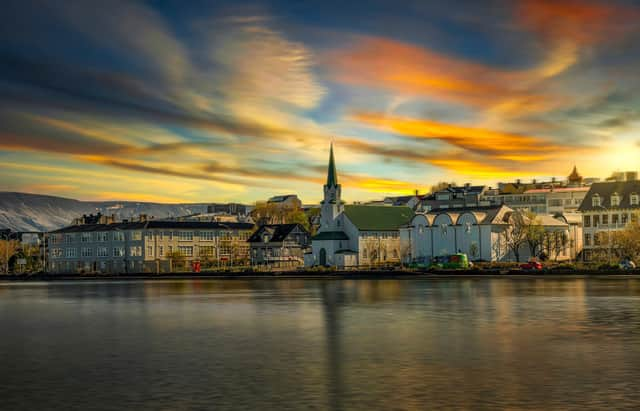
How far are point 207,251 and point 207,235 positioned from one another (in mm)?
5652

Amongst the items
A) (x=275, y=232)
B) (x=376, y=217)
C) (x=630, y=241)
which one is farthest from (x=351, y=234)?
(x=630, y=241)

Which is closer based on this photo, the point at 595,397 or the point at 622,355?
the point at 595,397

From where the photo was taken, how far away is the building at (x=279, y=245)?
187 meters

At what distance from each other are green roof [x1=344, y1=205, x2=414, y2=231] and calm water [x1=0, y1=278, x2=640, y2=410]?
130 metres

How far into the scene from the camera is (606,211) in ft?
476

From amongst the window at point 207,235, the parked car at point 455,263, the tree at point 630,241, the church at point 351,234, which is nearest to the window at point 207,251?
the window at point 207,235

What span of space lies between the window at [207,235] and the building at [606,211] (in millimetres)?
87844

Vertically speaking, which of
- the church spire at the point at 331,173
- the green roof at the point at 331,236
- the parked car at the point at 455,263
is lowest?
the parked car at the point at 455,263

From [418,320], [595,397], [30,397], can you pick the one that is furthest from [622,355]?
[30,397]

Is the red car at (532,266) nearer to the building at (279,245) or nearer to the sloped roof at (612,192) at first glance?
the sloped roof at (612,192)

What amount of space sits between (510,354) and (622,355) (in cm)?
373

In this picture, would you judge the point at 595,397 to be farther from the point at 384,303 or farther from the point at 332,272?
the point at 332,272

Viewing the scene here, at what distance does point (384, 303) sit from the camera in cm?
6006

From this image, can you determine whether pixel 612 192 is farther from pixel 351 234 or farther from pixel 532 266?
pixel 351 234
